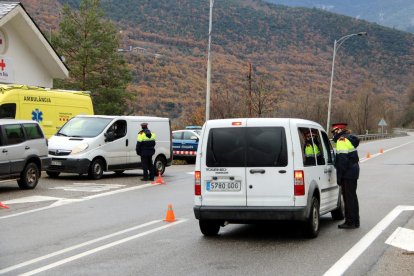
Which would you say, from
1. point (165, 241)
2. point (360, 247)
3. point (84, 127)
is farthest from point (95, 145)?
point (360, 247)

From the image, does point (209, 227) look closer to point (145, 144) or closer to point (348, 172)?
point (348, 172)

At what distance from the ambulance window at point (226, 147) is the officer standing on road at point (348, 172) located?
199cm

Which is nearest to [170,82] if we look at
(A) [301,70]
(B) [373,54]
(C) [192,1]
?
(A) [301,70]

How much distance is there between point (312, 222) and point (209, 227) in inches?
62.9

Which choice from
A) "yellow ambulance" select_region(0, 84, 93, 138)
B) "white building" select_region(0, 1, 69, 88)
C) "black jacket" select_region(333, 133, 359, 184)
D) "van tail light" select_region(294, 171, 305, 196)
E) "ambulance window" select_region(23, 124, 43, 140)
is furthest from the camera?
"white building" select_region(0, 1, 69, 88)

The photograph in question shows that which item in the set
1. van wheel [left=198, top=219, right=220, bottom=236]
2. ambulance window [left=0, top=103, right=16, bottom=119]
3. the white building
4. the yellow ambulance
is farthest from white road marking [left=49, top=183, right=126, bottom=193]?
the white building

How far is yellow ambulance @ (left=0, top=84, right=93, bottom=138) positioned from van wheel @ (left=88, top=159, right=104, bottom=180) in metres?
3.36

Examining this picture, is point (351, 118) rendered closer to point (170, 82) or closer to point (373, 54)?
point (170, 82)

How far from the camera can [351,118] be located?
92.2 m

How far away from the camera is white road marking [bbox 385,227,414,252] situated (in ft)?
30.9

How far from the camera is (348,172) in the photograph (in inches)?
431

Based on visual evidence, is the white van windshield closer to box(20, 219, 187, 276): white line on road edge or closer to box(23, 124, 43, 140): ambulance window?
box(23, 124, 43, 140): ambulance window

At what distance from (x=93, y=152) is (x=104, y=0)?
98459 millimetres

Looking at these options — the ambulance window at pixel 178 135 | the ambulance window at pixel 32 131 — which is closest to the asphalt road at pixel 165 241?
the ambulance window at pixel 32 131
